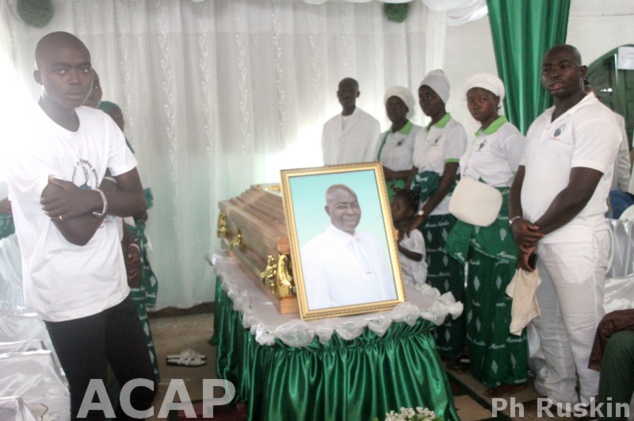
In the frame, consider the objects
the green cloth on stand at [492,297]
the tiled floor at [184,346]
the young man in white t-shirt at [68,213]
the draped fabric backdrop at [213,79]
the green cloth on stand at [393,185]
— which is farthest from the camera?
the draped fabric backdrop at [213,79]

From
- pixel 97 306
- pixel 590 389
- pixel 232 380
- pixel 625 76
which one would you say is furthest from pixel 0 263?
pixel 625 76

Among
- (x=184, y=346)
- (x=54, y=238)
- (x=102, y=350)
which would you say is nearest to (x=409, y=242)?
(x=184, y=346)

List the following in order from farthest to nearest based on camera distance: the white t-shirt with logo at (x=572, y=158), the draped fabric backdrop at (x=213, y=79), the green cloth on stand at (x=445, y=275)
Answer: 1. the draped fabric backdrop at (x=213, y=79)
2. the green cloth on stand at (x=445, y=275)
3. the white t-shirt with logo at (x=572, y=158)

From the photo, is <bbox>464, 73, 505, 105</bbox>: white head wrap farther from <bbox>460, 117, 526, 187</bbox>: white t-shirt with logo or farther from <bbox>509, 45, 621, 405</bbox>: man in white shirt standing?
<bbox>509, 45, 621, 405</bbox>: man in white shirt standing

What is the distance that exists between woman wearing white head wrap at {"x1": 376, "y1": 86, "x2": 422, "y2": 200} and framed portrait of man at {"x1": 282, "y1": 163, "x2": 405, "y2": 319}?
179 cm

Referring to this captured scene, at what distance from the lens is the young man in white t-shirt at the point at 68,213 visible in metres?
1.76

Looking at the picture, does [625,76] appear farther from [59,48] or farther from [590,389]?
[59,48]

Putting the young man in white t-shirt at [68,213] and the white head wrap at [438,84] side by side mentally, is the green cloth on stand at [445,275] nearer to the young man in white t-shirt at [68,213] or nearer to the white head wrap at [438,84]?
the white head wrap at [438,84]

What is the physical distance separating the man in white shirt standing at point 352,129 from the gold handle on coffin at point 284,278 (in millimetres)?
2717

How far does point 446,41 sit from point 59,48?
14.2ft

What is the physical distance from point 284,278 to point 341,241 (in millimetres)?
261

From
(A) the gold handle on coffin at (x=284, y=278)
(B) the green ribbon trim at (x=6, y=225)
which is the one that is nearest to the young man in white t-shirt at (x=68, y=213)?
(A) the gold handle on coffin at (x=284, y=278)

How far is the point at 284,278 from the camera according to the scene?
228cm

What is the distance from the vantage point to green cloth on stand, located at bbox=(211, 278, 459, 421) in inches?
87.0
